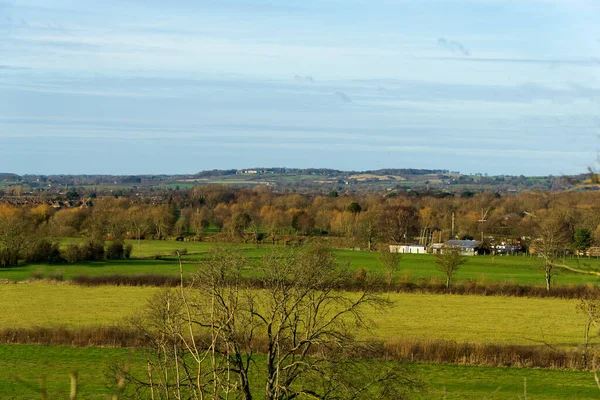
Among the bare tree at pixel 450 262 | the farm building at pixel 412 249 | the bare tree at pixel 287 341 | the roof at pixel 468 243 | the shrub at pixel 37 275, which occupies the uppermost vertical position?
the bare tree at pixel 287 341

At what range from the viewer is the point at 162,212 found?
96.4 meters

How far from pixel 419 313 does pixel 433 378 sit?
633 inches

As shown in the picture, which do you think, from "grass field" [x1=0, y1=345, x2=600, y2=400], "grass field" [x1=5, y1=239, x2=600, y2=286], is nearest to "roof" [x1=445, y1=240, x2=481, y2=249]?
"grass field" [x1=5, y1=239, x2=600, y2=286]

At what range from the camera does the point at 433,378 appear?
78.9ft

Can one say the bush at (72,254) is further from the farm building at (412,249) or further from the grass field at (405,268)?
the farm building at (412,249)

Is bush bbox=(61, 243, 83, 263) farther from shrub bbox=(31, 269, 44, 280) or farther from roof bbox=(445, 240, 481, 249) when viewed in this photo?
roof bbox=(445, 240, 481, 249)

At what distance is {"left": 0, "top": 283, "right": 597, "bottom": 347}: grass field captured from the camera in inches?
1337

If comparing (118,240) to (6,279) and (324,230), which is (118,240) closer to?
(6,279)

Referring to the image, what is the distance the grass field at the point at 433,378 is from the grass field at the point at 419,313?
190 inches

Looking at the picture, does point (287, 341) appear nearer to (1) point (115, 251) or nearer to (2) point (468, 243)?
(1) point (115, 251)

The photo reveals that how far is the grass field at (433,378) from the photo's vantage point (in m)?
22.4

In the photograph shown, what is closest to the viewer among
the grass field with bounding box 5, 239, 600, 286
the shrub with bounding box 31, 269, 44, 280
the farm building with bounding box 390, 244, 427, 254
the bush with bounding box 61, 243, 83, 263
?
the shrub with bounding box 31, 269, 44, 280

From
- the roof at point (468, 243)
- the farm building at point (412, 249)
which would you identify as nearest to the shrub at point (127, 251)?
the farm building at point (412, 249)

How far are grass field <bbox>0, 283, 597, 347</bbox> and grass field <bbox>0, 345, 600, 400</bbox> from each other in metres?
4.82
